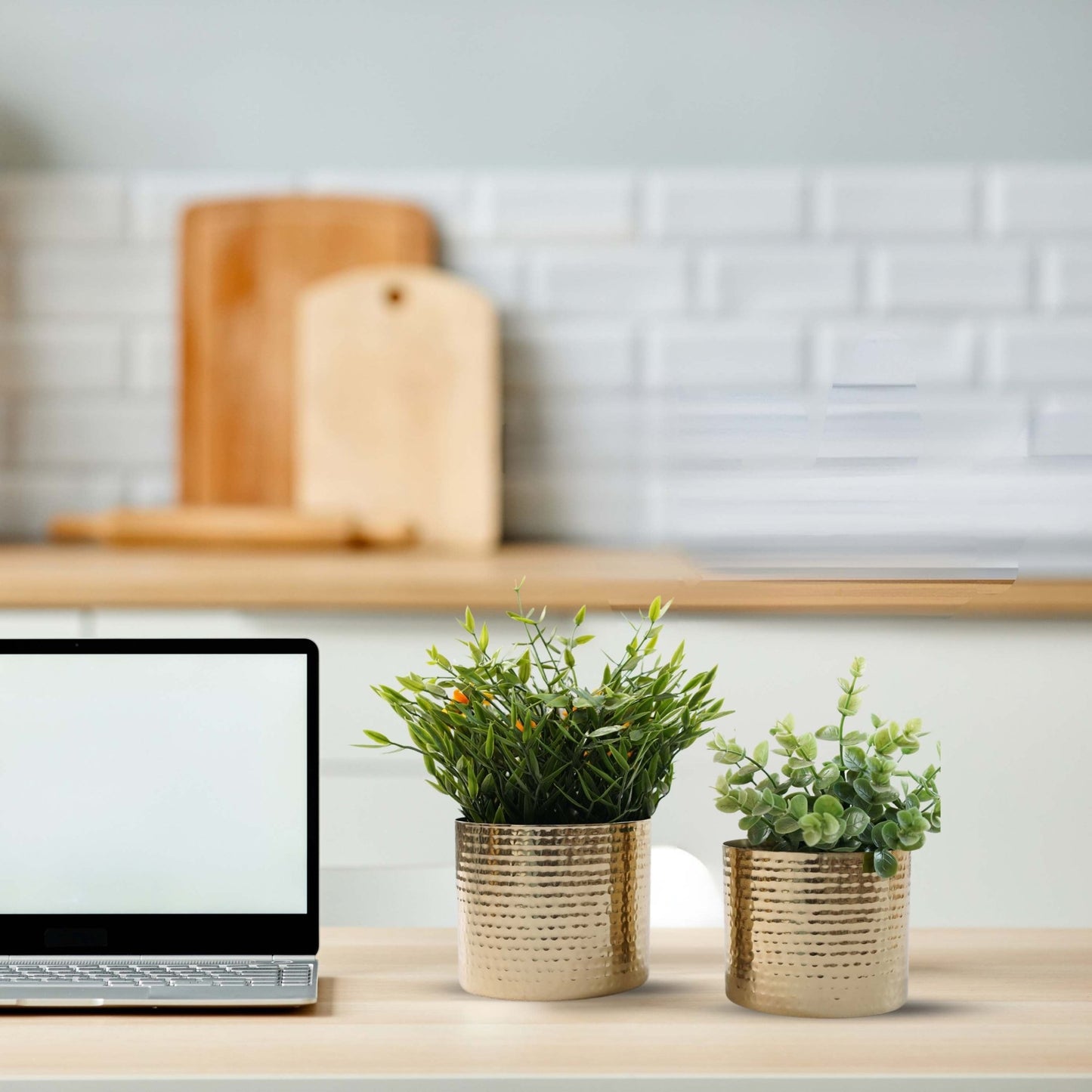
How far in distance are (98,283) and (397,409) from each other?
0.50 meters

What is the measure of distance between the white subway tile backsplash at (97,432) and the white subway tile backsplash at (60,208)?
246 mm

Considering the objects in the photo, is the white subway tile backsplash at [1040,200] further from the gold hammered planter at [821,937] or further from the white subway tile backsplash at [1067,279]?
the gold hammered planter at [821,937]

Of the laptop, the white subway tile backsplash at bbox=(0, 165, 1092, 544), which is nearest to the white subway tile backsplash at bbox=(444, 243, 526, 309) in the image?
the white subway tile backsplash at bbox=(0, 165, 1092, 544)

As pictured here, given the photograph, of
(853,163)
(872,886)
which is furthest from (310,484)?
(872,886)

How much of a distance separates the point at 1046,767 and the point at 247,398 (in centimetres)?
117

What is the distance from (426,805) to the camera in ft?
4.83

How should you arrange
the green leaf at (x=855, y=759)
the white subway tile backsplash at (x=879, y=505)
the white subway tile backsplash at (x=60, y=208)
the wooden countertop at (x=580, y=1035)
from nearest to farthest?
1. the wooden countertop at (x=580, y=1035)
2. the green leaf at (x=855, y=759)
3. the white subway tile backsplash at (x=879, y=505)
4. the white subway tile backsplash at (x=60, y=208)

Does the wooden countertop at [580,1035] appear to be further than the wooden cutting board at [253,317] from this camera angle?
No

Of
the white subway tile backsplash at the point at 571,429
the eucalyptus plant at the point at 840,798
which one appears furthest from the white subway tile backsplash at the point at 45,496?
the eucalyptus plant at the point at 840,798

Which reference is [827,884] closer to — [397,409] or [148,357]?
[397,409]

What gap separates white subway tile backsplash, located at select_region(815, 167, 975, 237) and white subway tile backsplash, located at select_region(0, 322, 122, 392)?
3.51 ft

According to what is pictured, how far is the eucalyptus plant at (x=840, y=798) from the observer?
0.60m

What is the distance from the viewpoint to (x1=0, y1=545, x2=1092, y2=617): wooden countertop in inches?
57.3

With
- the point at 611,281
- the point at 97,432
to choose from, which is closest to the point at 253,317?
the point at 97,432
